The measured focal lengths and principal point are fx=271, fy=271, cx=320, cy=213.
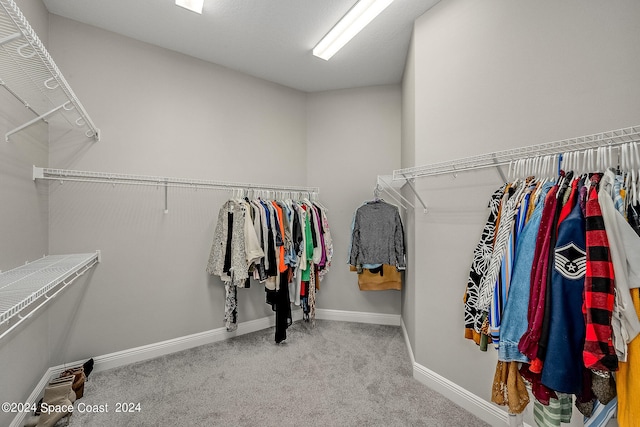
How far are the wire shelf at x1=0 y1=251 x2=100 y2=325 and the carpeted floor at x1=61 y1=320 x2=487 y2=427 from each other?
0.96 metres

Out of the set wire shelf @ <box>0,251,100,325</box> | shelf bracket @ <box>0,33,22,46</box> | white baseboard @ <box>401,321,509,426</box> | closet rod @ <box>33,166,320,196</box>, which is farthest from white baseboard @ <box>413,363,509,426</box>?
shelf bracket @ <box>0,33,22,46</box>

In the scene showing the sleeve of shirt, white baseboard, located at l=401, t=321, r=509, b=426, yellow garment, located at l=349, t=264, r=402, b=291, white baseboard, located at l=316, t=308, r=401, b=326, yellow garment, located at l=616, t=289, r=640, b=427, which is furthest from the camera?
white baseboard, located at l=316, t=308, r=401, b=326

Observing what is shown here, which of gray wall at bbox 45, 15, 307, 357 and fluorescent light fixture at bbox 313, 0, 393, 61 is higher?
fluorescent light fixture at bbox 313, 0, 393, 61

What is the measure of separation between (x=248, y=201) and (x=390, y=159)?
1.68m

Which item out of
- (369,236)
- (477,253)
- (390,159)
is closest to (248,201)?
(369,236)

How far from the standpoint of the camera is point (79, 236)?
84.3 inches

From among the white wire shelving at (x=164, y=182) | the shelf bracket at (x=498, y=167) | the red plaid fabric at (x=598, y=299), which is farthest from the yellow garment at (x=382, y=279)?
the red plaid fabric at (x=598, y=299)

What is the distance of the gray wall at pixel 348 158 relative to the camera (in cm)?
317

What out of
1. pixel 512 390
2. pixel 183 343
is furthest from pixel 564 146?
pixel 183 343

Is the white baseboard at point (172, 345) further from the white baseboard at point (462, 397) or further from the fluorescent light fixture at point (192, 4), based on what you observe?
the fluorescent light fixture at point (192, 4)

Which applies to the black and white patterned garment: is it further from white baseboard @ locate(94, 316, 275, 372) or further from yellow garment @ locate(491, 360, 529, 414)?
white baseboard @ locate(94, 316, 275, 372)

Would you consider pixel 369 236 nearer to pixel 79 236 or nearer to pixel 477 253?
pixel 477 253

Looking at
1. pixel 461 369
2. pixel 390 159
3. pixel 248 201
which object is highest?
pixel 390 159

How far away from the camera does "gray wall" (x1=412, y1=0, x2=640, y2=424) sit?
1210 millimetres
